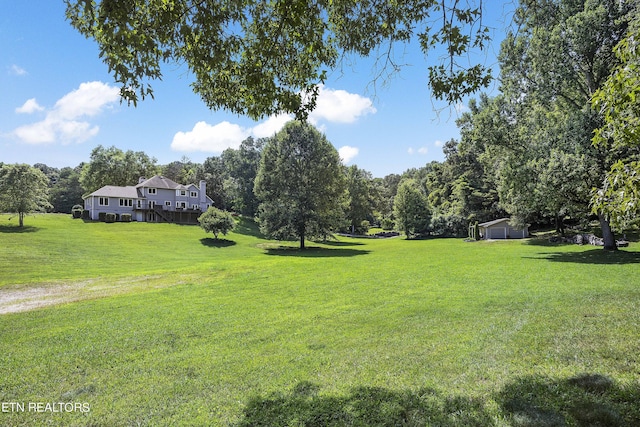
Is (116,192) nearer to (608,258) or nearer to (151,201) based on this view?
(151,201)

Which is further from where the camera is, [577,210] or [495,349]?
[577,210]

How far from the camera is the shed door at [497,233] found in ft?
147

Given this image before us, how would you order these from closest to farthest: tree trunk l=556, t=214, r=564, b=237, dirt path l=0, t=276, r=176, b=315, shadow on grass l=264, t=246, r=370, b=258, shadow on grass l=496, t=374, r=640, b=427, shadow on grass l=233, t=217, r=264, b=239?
shadow on grass l=496, t=374, r=640, b=427
dirt path l=0, t=276, r=176, b=315
shadow on grass l=264, t=246, r=370, b=258
tree trunk l=556, t=214, r=564, b=237
shadow on grass l=233, t=217, r=264, b=239

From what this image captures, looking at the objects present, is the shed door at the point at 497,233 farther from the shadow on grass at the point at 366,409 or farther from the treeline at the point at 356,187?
the shadow on grass at the point at 366,409

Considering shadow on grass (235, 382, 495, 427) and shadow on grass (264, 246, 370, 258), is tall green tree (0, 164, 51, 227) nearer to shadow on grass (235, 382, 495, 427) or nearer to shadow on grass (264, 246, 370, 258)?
shadow on grass (264, 246, 370, 258)

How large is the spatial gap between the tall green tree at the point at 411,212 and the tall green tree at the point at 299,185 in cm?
2020

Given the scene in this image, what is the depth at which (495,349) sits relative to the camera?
6008 millimetres

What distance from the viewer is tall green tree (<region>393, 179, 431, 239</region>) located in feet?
180

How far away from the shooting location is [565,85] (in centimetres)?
2100

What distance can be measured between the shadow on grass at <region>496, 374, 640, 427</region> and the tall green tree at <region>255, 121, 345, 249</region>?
32.0 m

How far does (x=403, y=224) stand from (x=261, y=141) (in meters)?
38.2

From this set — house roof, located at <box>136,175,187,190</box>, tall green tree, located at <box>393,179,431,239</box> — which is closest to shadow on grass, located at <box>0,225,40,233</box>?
house roof, located at <box>136,175,187,190</box>

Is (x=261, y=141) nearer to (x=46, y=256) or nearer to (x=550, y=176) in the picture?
(x=46, y=256)

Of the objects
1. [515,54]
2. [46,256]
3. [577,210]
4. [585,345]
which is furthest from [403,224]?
[585,345]
